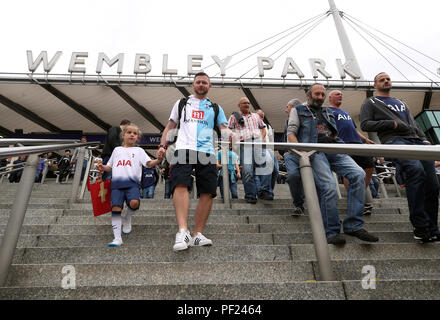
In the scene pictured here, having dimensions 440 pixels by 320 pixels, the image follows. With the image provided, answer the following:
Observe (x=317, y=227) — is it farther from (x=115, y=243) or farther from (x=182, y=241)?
(x=115, y=243)

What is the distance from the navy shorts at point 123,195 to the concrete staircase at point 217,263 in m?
0.32

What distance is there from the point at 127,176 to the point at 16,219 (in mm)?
1422

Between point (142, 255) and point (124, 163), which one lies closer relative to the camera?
point (142, 255)

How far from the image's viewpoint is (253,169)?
178 inches

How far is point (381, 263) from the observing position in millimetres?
2109

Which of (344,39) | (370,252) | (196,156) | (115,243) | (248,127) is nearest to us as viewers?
(370,252)

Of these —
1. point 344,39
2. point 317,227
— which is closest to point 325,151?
point 317,227

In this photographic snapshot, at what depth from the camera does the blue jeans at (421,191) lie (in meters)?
2.64

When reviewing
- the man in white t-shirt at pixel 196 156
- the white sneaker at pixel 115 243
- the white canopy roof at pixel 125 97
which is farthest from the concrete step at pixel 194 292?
the white canopy roof at pixel 125 97

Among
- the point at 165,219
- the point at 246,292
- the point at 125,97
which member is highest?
the point at 125,97

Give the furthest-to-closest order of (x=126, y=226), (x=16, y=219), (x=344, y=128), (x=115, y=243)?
(x=344, y=128), (x=126, y=226), (x=115, y=243), (x=16, y=219)

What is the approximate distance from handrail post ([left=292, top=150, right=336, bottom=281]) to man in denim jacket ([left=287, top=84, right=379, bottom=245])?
624 millimetres

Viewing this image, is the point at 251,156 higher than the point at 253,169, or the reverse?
the point at 251,156

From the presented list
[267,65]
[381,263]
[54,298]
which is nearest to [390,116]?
[381,263]
